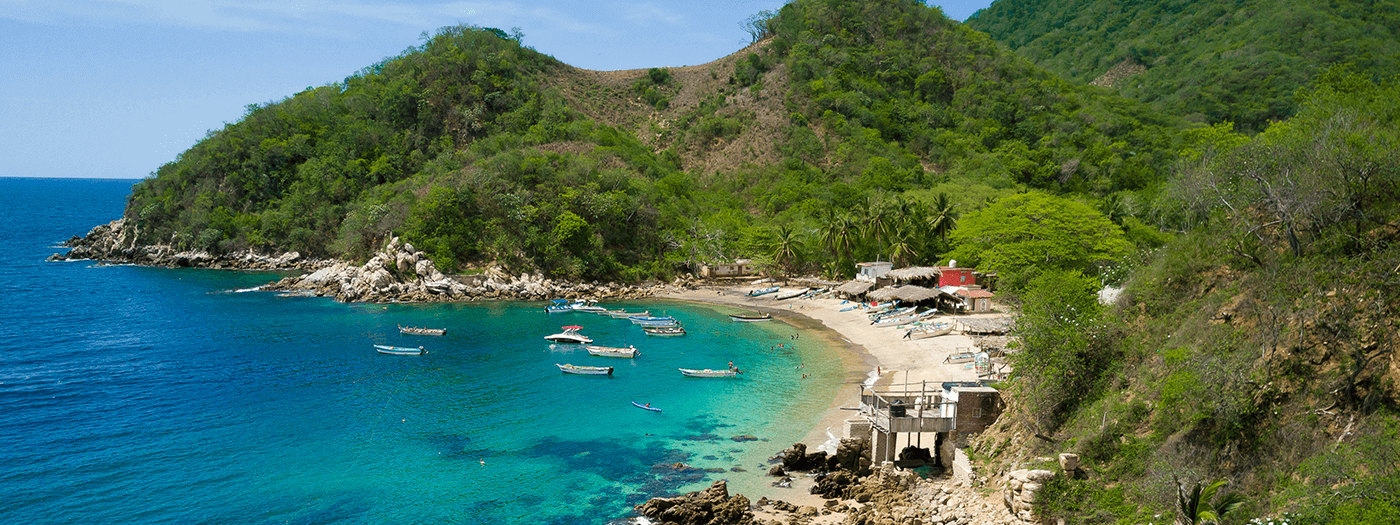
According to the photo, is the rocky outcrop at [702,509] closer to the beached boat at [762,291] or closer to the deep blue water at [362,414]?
the deep blue water at [362,414]

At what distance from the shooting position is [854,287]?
67875 millimetres

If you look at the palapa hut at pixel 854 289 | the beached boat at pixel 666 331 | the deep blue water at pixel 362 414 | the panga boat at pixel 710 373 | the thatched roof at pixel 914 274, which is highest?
the thatched roof at pixel 914 274

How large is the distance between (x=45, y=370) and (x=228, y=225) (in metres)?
55.9

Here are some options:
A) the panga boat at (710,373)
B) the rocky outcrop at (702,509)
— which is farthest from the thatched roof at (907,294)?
the rocky outcrop at (702,509)

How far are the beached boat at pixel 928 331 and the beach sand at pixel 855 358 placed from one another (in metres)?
0.57

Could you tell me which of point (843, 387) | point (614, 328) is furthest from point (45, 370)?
point (843, 387)

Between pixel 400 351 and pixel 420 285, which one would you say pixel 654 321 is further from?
pixel 420 285

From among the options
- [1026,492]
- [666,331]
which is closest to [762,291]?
[666,331]

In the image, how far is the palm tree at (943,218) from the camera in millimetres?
72000

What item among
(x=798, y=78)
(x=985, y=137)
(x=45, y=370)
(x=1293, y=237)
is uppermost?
(x=798, y=78)

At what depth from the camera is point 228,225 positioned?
98375 millimetres

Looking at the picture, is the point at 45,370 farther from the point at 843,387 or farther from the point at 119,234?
the point at 119,234

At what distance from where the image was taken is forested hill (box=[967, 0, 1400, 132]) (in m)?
106

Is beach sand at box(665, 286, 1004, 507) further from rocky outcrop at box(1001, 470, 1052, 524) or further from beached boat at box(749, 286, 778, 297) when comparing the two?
rocky outcrop at box(1001, 470, 1052, 524)
